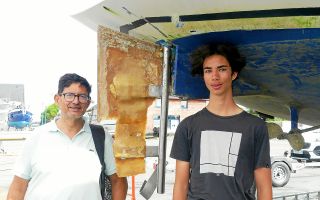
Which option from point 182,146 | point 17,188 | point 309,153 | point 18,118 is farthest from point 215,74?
point 18,118

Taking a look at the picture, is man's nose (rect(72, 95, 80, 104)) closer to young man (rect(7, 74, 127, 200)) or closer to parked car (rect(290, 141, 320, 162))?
young man (rect(7, 74, 127, 200))

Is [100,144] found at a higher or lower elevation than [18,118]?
higher

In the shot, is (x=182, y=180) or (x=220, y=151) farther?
(x=182, y=180)

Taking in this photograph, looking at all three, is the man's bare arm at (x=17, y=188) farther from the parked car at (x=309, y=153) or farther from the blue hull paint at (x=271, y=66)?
the parked car at (x=309, y=153)

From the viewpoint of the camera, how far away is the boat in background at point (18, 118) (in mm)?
45188

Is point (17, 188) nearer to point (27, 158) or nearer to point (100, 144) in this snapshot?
point (27, 158)

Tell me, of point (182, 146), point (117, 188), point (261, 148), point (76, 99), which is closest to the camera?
point (261, 148)

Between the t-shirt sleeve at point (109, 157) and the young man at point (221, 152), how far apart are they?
1.75 ft

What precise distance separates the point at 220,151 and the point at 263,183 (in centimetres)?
25

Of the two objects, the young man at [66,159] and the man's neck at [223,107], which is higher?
the man's neck at [223,107]

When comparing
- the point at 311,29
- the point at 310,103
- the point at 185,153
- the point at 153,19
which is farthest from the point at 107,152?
the point at 310,103

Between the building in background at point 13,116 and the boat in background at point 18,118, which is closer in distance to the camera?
the building in background at point 13,116

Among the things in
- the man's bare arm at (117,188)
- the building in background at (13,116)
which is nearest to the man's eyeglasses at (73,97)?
the man's bare arm at (117,188)

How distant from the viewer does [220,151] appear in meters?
2.03
